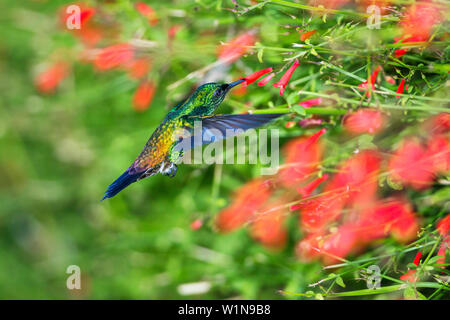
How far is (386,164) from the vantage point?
89 centimetres

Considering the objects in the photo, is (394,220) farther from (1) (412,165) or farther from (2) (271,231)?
(2) (271,231)

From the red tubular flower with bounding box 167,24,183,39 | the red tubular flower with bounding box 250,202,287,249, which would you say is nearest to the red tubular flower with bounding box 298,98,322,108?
the red tubular flower with bounding box 250,202,287,249

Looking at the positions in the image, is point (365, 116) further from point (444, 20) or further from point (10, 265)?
point (10, 265)

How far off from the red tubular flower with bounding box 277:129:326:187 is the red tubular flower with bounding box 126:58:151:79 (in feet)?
1.71

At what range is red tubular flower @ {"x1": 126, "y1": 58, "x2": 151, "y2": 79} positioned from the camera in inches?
51.7

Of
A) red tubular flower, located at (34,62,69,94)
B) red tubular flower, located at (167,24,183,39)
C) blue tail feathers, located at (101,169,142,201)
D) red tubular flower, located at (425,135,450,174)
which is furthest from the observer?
red tubular flower, located at (34,62,69,94)

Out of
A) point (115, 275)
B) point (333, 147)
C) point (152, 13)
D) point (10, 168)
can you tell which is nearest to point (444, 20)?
point (333, 147)

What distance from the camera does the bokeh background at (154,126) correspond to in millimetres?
892

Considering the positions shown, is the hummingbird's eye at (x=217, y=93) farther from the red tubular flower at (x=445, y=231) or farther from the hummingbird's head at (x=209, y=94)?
the red tubular flower at (x=445, y=231)

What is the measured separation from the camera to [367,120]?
0.90 metres

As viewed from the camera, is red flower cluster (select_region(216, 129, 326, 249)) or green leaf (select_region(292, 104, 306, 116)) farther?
red flower cluster (select_region(216, 129, 326, 249))

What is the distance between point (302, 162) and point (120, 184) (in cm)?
40

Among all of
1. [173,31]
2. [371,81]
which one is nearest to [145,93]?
[173,31]

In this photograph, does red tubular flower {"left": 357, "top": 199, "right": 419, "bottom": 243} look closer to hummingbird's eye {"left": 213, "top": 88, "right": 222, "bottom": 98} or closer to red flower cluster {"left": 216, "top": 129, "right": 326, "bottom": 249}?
red flower cluster {"left": 216, "top": 129, "right": 326, "bottom": 249}
